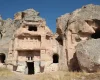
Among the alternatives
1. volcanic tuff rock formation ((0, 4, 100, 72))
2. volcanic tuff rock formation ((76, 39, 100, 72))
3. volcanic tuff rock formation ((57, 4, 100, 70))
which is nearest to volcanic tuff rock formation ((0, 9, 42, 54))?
volcanic tuff rock formation ((0, 4, 100, 72))

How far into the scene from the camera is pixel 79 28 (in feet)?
87.1

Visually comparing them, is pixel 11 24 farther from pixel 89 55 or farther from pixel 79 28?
pixel 89 55

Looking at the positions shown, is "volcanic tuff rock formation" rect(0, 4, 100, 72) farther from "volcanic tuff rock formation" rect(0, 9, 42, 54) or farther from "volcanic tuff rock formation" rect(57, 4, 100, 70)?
"volcanic tuff rock formation" rect(0, 9, 42, 54)

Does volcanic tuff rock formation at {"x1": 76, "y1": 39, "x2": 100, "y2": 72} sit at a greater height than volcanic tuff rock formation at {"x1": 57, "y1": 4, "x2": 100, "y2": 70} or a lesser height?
lesser

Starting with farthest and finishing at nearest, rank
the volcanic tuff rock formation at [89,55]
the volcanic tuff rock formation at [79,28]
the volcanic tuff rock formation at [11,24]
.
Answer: the volcanic tuff rock formation at [11,24] < the volcanic tuff rock formation at [79,28] < the volcanic tuff rock formation at [89,55]

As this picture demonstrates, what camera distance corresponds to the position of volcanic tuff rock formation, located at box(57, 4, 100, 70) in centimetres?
2641

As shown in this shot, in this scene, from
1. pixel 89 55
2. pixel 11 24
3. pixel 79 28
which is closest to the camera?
pixel 89 55

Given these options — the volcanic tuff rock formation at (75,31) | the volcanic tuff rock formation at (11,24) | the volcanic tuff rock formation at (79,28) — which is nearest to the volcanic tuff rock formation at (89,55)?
the volcanic tuff rock formation at (75,31)

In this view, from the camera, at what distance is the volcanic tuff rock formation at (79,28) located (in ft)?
86.6

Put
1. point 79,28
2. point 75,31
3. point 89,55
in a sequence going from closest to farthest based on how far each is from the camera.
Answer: point 89,55 < point 79,28 < point 75,31

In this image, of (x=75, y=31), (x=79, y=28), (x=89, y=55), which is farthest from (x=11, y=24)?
(x=89, y=55)

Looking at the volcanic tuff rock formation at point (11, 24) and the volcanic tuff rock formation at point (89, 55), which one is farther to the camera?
the volcanic tuff rock formation at point (11, 24)

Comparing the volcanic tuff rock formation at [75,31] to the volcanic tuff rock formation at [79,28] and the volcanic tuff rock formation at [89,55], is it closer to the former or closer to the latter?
the volcanic tuff rock formation at [79,28]

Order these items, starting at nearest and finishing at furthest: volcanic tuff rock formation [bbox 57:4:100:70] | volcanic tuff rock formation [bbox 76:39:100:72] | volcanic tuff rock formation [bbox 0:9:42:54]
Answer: volcanic tuff rock formation [bbox 76:39:100:72]
volcanic tuff rock formation [bbox 57:4:100:70]
volcanic tuff rock formation [bbox 0:9:42:54]
